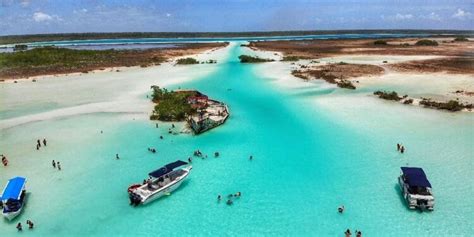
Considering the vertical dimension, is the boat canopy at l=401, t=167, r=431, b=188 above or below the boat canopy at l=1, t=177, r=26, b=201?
above

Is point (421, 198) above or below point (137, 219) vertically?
above

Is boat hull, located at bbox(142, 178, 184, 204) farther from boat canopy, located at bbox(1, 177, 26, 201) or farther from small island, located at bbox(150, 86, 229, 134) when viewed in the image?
small island, located at bbox(150, 86, 229, 134)

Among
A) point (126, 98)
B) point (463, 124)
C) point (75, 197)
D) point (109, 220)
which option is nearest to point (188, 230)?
point (109, 220)

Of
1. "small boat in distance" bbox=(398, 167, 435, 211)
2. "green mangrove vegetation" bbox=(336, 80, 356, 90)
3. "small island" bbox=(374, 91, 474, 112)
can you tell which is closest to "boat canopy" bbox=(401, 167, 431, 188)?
"small boat in distance" bbox=(398, 167, 435, 211)

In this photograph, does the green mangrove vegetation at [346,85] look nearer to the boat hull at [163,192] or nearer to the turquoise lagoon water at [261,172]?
the turquoise lagoon water at [261,172]

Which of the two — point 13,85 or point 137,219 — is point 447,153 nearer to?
point 137,219

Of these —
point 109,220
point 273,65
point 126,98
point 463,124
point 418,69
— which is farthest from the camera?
point 273,65

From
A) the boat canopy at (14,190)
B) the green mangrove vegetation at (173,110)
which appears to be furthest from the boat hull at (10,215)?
the green mangrove vegetation at (173,110)
